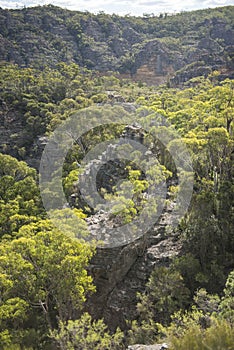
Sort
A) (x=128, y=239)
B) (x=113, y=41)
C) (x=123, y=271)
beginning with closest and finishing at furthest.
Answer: (x=123, y=271) < (x=128, y=239) < (x=113, y=41)

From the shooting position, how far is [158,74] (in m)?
116

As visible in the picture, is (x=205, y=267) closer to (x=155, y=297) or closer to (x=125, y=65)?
(x=155, y=297)

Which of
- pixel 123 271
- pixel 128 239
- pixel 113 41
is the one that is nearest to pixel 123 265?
pixel 123 271

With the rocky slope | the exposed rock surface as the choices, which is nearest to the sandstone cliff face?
the exposed rock surface

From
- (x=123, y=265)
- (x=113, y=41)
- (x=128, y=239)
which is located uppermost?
(x=113, y=41)

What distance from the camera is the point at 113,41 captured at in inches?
5290

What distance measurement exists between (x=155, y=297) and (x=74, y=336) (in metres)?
6.47

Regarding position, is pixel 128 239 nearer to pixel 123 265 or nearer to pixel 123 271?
pixel 123 265

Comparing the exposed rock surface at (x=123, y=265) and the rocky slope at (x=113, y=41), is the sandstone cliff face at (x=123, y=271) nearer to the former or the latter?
the exposed rock surface at (x=123, y=265)

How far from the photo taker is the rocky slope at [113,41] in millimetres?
108500

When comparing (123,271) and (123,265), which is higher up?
(123,265)

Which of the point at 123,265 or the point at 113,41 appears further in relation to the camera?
the point at 113,41

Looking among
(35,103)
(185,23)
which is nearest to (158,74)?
(185,23)

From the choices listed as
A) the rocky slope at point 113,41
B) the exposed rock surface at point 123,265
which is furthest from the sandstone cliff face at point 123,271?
the rocky slope at point 113,41
